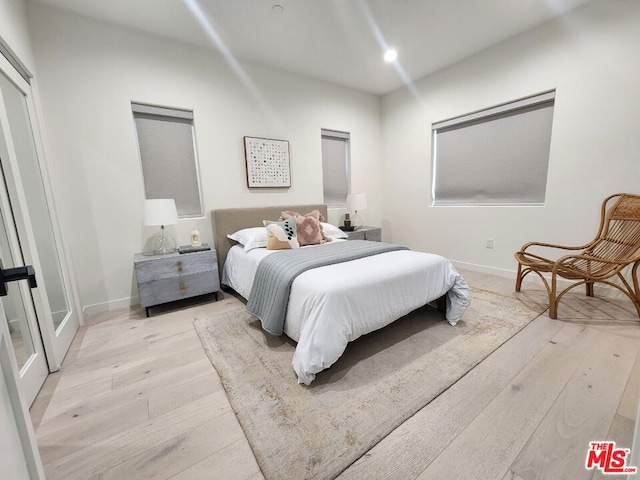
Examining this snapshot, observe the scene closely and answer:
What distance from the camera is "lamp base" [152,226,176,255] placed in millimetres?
2795

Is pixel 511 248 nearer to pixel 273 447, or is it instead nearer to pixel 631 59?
pixel 631 59

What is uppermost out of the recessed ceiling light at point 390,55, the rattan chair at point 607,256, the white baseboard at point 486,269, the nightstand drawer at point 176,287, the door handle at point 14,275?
the recessed ceiling light at point 390,55

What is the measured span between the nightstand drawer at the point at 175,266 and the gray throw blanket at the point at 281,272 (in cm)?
80

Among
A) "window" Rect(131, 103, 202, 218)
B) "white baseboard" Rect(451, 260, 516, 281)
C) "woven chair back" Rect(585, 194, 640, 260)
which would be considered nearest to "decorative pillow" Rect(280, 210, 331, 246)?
"window" Rect(131, 103, 202, 218)

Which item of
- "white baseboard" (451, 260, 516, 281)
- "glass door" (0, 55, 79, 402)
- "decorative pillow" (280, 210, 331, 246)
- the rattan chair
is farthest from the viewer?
"white baseboard" (451, 260, 516, 281)

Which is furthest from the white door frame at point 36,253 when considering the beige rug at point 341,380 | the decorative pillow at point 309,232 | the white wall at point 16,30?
the decorative pillow at point 309,232

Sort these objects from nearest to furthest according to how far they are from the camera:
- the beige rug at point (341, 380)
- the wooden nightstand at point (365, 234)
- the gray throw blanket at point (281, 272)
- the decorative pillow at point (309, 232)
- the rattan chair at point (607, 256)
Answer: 1. the beige rug at point (341, 380)
2. the gray throw blanket at point (281, 272)
3. the rattan chair at point (607, 256)
4. the decorative pillow at point (309, 232)
5. the wooden nightstand at point (365, 234)

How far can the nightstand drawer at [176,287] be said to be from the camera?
2.45 metres

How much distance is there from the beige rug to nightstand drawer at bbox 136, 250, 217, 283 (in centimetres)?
58

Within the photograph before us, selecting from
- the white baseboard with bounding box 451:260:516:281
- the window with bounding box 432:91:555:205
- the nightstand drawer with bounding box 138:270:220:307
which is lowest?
the white baseboard with bounding box 451:260:516:281

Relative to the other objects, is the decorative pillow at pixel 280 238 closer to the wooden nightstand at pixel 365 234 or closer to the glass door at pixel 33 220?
the wooden nightstand at pixel 365 234

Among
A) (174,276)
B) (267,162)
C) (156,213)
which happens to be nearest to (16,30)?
(156,213)
